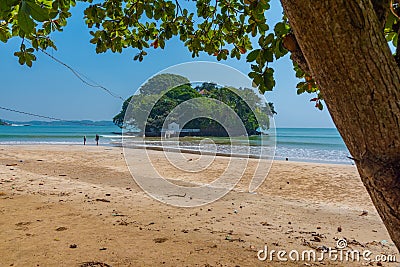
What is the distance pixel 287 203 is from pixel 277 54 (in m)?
4.25

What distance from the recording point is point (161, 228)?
3223mm

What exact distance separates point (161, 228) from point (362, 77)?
2.93 meters

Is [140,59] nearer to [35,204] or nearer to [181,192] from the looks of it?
[35,204]

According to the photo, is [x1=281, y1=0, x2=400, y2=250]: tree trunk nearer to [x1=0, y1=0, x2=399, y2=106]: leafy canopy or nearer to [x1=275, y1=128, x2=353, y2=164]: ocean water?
[x1=0, y1=0, x2=399, y2=106]: leafy canopy

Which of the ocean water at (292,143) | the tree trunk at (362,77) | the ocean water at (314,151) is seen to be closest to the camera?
the tree trunk at (362,77)

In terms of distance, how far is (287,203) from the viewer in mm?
5223

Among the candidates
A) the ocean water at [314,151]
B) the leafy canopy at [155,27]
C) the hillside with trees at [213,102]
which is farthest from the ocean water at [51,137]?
the leafy canopy at [155,27]

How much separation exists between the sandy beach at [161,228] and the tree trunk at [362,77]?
6.16 ft

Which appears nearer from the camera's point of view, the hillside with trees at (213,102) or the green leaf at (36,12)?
the green leaf at (36,12)

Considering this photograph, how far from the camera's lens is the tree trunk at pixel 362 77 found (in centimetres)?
68

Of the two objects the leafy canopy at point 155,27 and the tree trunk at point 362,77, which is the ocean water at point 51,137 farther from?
the tree trunk at point 362,77

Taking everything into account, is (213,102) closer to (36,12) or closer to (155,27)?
(155,27)

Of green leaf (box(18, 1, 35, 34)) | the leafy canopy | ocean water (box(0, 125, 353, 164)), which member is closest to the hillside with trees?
the leafy canopy

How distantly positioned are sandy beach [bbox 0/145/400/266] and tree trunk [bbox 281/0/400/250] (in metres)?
A: 1.88
